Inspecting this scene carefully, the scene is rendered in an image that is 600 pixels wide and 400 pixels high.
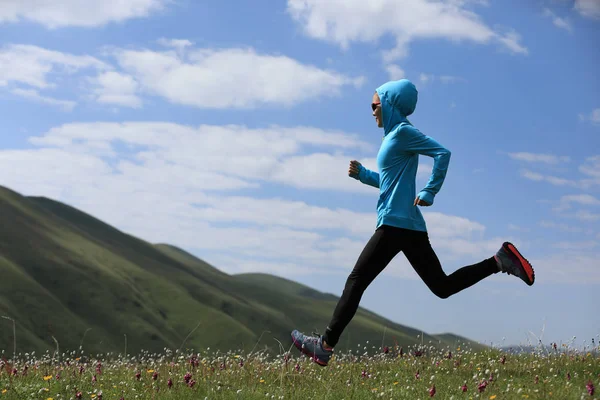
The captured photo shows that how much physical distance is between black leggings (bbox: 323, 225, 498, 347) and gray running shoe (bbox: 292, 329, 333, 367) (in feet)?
0.41

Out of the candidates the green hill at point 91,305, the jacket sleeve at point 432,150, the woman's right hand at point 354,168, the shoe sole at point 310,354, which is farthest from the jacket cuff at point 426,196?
the green hill at point 91,305

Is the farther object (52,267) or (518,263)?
(52,267)

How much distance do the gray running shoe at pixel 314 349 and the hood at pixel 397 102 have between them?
9.75 feet

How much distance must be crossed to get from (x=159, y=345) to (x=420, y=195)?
150004 mm

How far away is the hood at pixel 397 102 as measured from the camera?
932 centimetres

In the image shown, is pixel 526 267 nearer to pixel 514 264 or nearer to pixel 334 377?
pixel 514 264

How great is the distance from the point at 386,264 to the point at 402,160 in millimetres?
1387

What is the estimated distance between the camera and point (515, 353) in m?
11.9

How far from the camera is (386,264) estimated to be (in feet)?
29.7

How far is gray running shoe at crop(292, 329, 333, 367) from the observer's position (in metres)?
9.17

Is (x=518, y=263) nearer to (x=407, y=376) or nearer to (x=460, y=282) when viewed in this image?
(x=460, y=282)

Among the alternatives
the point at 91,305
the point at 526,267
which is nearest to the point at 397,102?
the point at 526,267

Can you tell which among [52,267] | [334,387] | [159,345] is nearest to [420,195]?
[334,387]

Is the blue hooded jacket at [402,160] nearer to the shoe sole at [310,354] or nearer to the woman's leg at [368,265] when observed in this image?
the woman's leg at [368,265]
